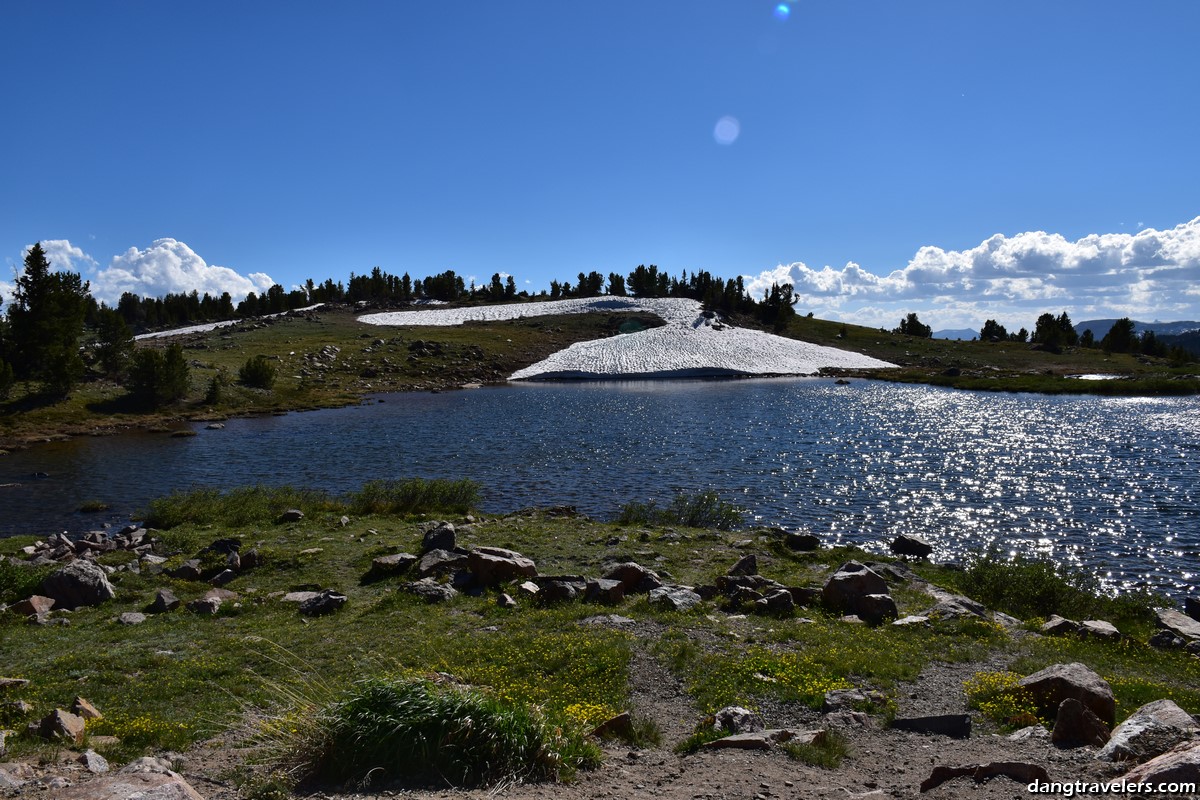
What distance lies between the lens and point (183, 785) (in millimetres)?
6609

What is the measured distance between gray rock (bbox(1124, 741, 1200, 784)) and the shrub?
7349 centimetres

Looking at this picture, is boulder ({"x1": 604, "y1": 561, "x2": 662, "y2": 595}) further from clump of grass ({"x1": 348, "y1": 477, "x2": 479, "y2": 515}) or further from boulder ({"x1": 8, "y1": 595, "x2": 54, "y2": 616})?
boulder ({"x1": 8, "y1": 595, "x2": 54, "y2": 616})

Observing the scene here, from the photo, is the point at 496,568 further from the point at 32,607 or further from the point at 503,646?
the point at 32,607

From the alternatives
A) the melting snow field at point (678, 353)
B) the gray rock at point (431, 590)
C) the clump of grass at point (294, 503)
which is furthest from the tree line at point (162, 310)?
the gray rock at point (431, 590)

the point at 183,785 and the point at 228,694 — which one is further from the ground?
the point at 183,785

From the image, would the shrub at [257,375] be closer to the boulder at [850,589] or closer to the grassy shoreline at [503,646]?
the grassy shoreline at [503,646]

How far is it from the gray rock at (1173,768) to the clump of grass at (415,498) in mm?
22968

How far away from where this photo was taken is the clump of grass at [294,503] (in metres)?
25.1

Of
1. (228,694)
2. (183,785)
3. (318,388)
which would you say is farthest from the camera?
(318,388)

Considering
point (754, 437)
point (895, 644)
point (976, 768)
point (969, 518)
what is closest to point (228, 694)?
point (976, 768)

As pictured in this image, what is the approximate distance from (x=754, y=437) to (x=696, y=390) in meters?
35.7

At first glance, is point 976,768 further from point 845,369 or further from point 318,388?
point 845,369

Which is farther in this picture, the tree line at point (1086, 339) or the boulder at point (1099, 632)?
the tree line at point (1086, 339)

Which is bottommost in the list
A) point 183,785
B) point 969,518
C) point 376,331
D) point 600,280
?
point 969,518
